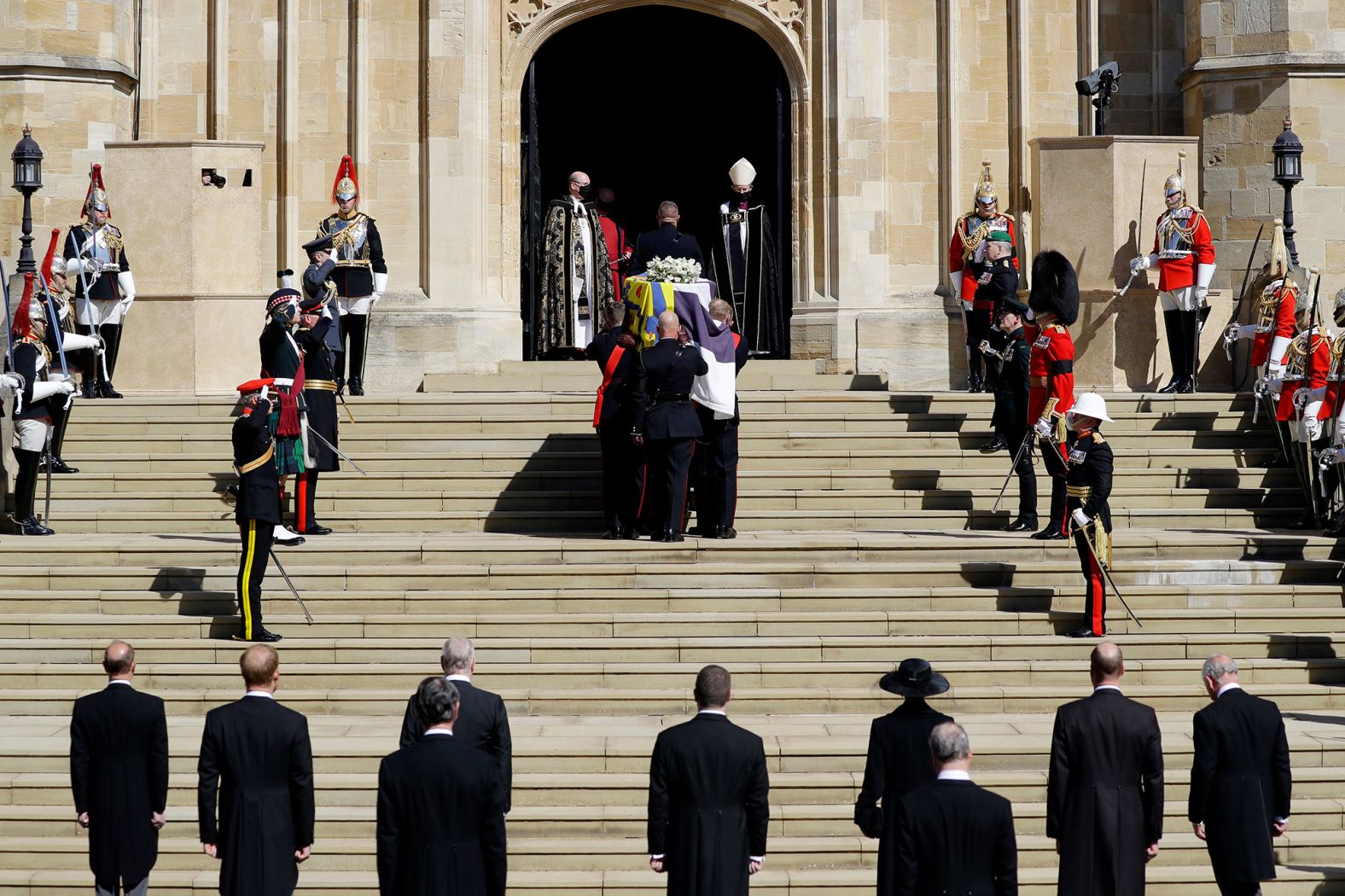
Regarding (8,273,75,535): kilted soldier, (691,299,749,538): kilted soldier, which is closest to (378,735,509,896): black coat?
(691,299,749,538): kilted soldier

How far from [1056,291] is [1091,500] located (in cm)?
244

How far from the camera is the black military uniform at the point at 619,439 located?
13250 millimetres

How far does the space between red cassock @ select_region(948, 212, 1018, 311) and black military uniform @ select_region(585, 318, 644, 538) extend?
4.48 meters

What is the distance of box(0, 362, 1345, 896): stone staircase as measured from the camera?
9.28 m

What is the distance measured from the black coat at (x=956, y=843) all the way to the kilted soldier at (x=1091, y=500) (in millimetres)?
5332

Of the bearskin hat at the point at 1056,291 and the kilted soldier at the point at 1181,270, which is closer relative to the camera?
the bearskin hat at the point at 1056,291

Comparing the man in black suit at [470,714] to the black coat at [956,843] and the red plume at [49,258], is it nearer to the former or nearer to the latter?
the black coat at [956,843]

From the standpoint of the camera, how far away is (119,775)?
787 centimetres

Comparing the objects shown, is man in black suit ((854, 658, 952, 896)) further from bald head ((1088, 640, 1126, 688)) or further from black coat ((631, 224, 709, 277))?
black coat ((631, 224, 709, 277))

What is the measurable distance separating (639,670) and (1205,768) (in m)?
4.17

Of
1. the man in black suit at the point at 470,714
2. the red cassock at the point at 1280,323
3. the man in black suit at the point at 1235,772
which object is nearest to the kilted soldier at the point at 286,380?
the man in black suit at the point at 470,714

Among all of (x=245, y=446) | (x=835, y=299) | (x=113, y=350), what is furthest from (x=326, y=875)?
(x=835, y=299)

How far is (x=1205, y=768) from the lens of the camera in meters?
7.81

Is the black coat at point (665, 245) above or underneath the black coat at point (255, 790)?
above
